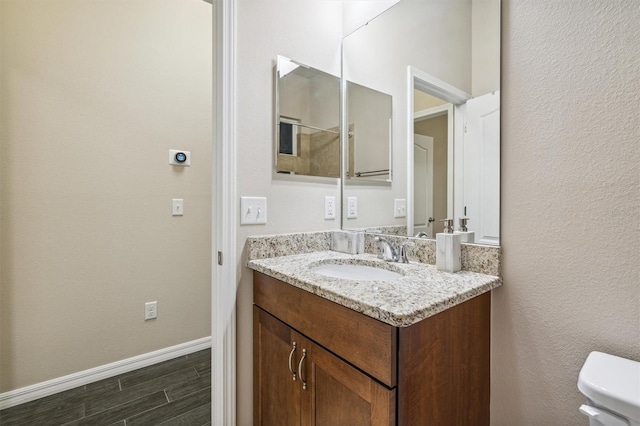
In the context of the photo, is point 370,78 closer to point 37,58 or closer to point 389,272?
point 389,272

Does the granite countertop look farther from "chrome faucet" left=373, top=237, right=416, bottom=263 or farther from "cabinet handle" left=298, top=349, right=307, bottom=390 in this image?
"cabinet handle" left=298, top=349, right=307, bottom=390

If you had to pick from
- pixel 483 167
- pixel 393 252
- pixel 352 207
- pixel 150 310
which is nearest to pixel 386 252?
pixel 393 252

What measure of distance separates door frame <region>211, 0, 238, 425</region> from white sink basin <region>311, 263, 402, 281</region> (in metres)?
0.38

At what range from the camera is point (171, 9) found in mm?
2141

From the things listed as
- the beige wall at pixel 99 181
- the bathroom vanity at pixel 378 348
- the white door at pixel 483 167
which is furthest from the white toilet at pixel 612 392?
the beige wall at pixel 99 181

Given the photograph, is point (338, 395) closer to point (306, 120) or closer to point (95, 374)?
point (306, 120)

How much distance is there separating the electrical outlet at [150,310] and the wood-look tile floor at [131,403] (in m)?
0.34

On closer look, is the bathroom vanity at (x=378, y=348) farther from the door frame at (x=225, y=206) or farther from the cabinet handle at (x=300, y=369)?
the door frame at (x=225, y=206)

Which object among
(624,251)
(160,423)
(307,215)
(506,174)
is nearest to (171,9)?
(307,215)

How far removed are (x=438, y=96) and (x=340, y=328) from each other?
99cm

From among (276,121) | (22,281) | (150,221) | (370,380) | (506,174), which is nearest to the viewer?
(370,380)

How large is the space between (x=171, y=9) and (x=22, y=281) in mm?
1951

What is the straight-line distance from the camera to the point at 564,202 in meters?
0.87

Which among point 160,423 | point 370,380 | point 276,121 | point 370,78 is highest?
point 370,78
